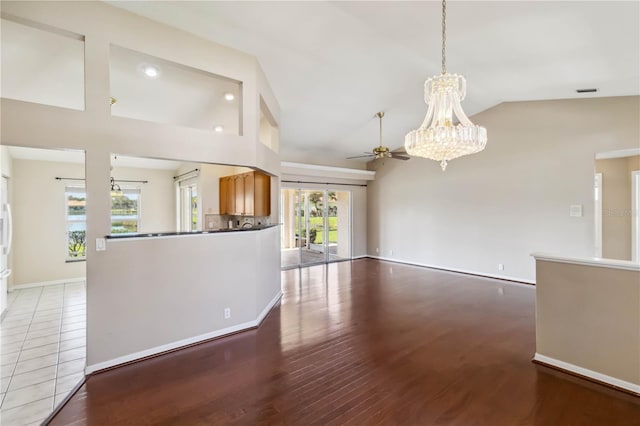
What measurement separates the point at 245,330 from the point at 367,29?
399 centimetres

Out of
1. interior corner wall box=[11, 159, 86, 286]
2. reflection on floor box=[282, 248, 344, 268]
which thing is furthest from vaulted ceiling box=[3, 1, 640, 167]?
interior corner wall box=[11, 159, 86, 286]

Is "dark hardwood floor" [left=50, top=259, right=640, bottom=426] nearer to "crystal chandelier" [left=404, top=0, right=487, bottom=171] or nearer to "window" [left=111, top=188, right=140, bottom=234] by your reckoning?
"crystal chandelier" [left=404, top=0, right=487, bottom=171]

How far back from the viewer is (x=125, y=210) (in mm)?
7043

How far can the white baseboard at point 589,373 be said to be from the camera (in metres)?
2.41

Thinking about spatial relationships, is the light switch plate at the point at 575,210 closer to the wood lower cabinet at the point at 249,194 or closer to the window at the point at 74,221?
the wood lower cabinet at the point at 249,194

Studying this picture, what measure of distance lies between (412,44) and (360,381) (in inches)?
157

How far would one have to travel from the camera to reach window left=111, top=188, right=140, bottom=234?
6.98 m

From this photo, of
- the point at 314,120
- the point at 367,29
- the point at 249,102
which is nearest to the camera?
the point at 367,29

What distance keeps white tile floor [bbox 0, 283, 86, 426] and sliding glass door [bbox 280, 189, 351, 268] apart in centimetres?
455

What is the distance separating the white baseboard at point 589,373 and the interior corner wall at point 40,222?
8.21m

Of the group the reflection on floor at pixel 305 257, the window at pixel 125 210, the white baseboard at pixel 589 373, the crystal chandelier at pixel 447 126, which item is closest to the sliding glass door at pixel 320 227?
the reflection on floor at pixel 305 257

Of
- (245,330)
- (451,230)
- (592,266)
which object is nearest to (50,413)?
(245,330)

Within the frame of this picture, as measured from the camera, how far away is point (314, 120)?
593 centimetres

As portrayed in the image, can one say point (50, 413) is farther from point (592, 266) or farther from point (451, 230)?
point (451, 230)
